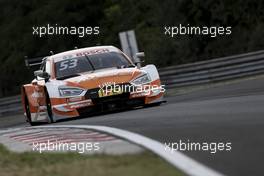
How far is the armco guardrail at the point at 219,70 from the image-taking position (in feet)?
82.4

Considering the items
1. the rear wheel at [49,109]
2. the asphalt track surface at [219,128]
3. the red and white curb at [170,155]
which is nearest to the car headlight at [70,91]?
the rear wheel at [49,109]

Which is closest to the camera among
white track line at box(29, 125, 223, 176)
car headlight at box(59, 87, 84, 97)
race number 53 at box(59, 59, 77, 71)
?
white track line at box(29, 125, 223, 176)

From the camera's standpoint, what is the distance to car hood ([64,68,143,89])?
15500 mm

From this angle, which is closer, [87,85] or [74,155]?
[74,155]

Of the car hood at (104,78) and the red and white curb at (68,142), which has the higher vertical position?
the red and white curb at (68,142)

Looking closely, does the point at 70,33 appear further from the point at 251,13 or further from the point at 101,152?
the point at 101,152

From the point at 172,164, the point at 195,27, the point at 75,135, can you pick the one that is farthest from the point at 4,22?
the point at 172,164

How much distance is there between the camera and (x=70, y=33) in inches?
2008

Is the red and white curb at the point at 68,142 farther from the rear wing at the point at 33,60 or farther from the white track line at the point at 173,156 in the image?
the rear wing at the point at 33,60

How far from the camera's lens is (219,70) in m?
25.6

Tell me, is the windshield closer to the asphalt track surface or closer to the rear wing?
the rear wing

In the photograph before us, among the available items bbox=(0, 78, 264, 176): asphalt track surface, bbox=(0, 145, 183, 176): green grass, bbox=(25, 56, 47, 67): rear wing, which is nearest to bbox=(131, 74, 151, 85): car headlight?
bbox=(0, 78, 264, 176): asphalt track surface

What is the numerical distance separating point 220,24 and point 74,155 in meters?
24.7

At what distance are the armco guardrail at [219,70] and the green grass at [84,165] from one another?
16922 mm
